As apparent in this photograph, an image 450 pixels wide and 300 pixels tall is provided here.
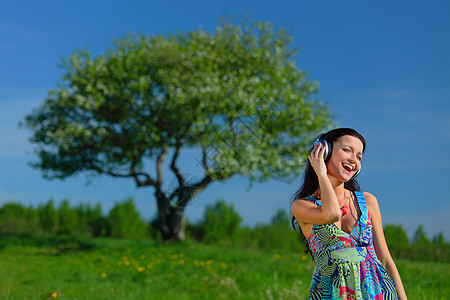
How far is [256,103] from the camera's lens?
14891mm

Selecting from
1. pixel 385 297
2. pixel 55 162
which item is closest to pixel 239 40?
pixel 55 162

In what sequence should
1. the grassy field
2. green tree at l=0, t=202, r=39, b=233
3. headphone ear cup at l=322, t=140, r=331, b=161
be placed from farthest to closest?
green tree at l=0, t=202, r=39, b=233 → the grassy field → headphone ear cup at l=322, t=140, r=331, b=161

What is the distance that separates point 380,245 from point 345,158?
70 centimetres

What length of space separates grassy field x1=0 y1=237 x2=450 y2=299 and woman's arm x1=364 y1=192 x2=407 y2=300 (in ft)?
13.3

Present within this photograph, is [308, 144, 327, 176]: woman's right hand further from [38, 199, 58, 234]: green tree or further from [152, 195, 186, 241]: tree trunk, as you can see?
[38, 199, 58, 234]: green tree

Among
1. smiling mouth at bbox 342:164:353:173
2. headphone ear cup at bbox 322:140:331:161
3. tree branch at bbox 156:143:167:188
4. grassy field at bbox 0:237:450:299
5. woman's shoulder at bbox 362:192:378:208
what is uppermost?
tree branch at bbox 156:143:167:188

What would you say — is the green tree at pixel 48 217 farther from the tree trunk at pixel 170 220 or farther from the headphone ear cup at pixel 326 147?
the headphone ear cup at pixel 326 147

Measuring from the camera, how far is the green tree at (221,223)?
19.0m

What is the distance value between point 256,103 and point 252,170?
7.60 ft

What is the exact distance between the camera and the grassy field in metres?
8.01

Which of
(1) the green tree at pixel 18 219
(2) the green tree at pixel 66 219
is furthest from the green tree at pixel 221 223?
(1) the green tree at pixel 18 219

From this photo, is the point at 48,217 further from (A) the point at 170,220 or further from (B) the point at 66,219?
(A) the point at 170,220

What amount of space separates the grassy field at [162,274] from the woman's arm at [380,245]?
4049 millimetres

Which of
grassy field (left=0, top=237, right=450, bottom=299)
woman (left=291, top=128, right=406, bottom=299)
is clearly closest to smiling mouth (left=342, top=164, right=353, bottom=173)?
woman (left=291, top=128, right=406, bottom=299)
